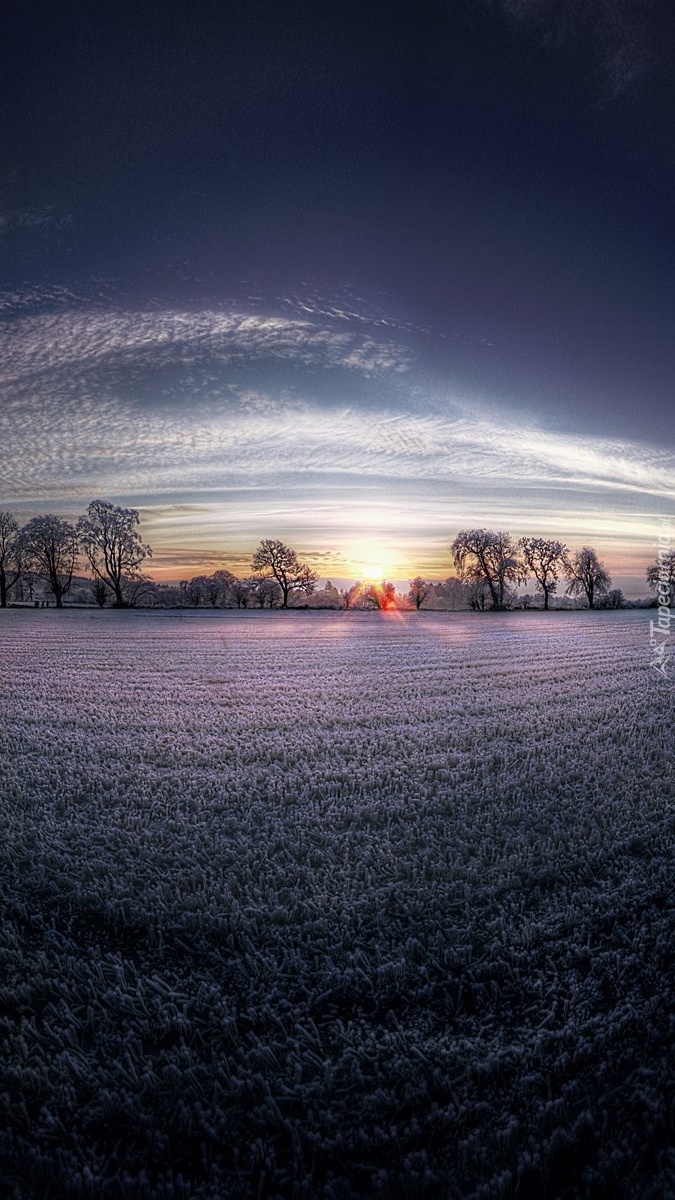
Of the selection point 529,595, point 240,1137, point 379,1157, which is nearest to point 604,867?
point 379,1157

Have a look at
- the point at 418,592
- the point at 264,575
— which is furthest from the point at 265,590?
the point at 418,592

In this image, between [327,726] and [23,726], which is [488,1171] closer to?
[327,726]

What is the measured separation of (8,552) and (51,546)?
6491 millimetres

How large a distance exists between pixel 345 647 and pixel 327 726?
11738mm

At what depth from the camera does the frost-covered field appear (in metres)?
1.73

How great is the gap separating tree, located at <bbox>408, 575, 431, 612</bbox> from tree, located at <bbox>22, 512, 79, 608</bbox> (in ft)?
169

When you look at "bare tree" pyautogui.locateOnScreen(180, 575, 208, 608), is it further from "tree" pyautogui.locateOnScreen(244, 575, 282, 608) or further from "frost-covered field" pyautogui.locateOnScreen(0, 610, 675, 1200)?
"frost-covered field" pyautogui.locateOnScreen(0, 610, 675, 1200)

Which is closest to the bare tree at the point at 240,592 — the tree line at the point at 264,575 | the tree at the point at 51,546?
the tree line at the point at 264,575

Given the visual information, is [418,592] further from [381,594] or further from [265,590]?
[265,590]

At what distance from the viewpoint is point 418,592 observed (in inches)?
3509

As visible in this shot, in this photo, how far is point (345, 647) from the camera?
1895cm

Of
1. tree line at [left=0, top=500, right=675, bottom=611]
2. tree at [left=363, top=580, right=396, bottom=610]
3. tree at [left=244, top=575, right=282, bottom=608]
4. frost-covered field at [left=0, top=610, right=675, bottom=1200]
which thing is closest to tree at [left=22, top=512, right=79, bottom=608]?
tree line at [left=0, top=500, right=675, bottom=611]

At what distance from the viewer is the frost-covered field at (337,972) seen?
1.73 metres

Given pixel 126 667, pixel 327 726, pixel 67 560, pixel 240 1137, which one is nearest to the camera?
pixel 240 1137
